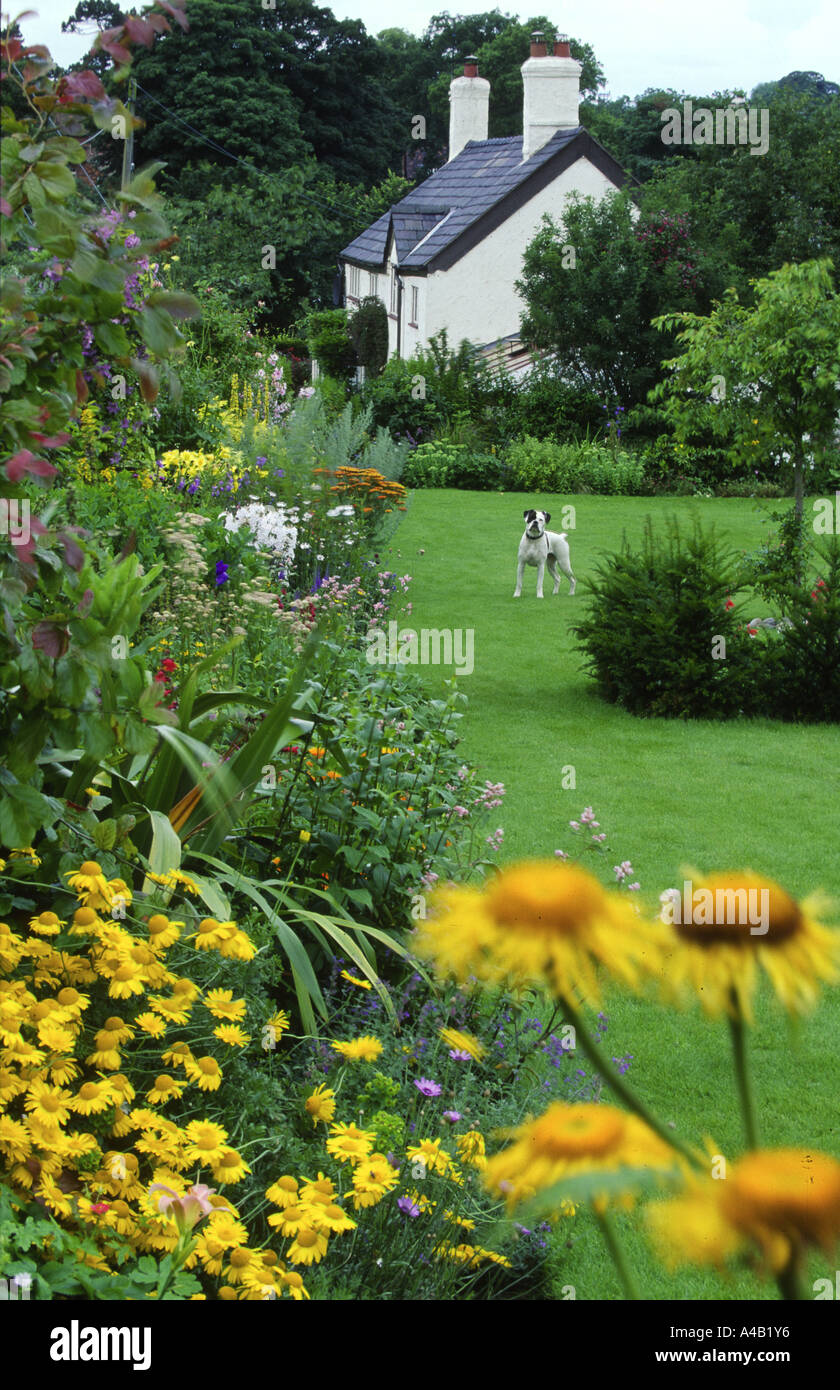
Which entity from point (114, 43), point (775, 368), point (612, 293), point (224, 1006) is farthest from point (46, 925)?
point (612, 293)

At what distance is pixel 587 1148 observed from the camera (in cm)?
44

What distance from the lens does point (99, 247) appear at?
2396mm

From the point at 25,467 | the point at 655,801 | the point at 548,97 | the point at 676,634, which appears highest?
the point at 548,97

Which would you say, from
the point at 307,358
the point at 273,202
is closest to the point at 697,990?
the point at 307,358

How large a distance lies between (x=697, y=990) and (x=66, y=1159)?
6.85 feet

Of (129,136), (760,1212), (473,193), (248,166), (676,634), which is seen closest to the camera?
(760,1212)

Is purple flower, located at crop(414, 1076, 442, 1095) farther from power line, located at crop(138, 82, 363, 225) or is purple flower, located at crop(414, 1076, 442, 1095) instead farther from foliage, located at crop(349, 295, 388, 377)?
power line, located at crop(138, 82, 363, 225)

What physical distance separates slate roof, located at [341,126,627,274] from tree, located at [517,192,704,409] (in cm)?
338

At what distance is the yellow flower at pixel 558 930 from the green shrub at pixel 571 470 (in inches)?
811

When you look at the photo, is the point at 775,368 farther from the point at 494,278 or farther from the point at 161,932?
the point at 494,278

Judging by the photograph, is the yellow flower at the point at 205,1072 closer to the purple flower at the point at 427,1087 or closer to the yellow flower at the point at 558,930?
the purple flower at the point at 427,1087

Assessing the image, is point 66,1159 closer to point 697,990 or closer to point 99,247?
point 99,247

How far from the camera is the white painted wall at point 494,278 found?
1085 inches

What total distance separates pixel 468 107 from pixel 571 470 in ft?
54.6
